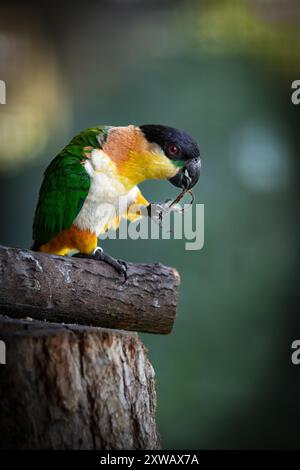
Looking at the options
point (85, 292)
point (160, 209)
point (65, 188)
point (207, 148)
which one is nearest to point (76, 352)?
point (85, 292)

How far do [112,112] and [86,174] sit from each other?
4.09ft

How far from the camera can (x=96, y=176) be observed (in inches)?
62.0

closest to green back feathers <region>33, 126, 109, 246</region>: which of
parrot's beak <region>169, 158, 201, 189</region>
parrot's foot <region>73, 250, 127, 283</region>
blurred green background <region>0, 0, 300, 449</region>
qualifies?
parrot's foot <region>73, 250, 127, 283</region>

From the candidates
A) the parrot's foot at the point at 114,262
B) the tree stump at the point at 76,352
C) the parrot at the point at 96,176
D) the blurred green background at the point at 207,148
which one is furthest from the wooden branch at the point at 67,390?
the blurred green background at the point at 207,148

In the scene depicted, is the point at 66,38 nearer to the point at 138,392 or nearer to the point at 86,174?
the point at 86,174

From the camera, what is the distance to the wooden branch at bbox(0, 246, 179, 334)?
132 centimetres

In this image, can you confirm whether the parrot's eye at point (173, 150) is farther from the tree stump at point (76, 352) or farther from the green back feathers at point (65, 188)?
the tree stump at point (76, 352)

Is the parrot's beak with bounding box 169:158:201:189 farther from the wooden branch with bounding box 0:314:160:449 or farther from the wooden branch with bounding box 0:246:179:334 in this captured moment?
the wooden branch with bounding box 0:314:160:449

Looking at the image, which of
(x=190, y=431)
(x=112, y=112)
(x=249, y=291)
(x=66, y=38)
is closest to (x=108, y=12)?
(x=66, y=38)

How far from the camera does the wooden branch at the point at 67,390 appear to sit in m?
1.18

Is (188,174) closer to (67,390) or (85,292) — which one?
(85,292)

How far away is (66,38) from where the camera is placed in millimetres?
2820

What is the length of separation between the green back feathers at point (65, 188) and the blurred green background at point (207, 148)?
1118 mm

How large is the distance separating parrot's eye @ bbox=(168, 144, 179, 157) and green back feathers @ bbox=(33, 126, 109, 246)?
199 mm
